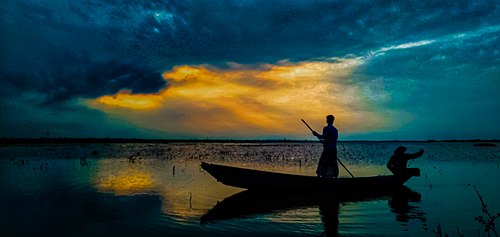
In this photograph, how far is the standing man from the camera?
13.4 m

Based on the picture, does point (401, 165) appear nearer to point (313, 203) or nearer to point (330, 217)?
point (313, 203)

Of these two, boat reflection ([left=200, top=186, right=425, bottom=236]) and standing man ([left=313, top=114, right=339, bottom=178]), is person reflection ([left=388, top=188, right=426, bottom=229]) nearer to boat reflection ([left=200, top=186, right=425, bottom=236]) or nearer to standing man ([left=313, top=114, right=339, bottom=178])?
boat reflection ([left=200, top=186, right=425, bottom=236])

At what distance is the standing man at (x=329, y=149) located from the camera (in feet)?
43.9

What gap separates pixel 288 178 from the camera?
1320cm

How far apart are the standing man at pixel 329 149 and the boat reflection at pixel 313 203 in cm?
91

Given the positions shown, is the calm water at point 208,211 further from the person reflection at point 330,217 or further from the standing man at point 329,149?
the standing man at point 329,149

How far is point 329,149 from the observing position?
13.4m

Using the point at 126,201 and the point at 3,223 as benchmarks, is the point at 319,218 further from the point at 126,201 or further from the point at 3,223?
the point at 3,223

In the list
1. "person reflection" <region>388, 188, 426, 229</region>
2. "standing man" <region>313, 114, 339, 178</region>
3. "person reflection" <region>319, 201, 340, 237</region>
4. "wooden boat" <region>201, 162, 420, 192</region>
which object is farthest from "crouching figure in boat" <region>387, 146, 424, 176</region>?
"person reflection" <region>319, 201, 340, 237</region>

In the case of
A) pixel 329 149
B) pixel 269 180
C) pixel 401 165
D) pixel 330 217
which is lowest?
pixel 330 217

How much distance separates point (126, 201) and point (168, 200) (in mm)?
1322

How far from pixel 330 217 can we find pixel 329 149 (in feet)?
13.6

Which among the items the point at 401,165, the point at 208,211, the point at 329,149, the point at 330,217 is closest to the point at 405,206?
the point at 330,217

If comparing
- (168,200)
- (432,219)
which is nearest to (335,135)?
(432,219)
